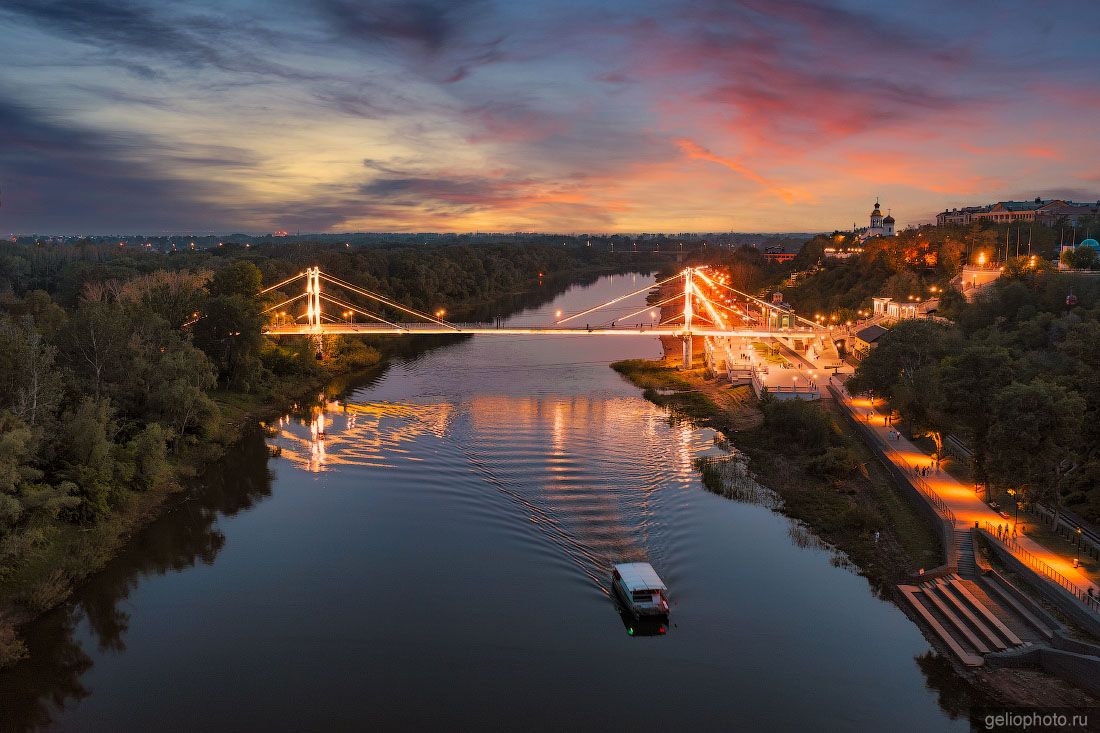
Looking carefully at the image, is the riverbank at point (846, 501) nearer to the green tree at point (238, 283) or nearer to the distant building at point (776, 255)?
the green tree at point (238, 283)

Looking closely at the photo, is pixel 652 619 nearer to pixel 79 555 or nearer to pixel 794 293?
pixel 79 555

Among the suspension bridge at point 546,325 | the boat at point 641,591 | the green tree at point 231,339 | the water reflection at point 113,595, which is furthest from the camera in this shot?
the suspension bridge at point 546,325

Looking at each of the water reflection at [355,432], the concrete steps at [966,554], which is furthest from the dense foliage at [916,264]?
the water reflection at [355,432]

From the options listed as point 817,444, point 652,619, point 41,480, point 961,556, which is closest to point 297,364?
point 41,480

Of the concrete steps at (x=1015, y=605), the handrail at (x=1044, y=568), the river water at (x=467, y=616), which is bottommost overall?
the river water at (x=467, y=616)

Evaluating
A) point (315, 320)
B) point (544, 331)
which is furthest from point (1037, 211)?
point (315, 320)

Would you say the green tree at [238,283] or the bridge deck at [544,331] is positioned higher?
the green tree at [238,283]

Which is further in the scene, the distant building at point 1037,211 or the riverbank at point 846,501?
the distant building at point 1037,211
